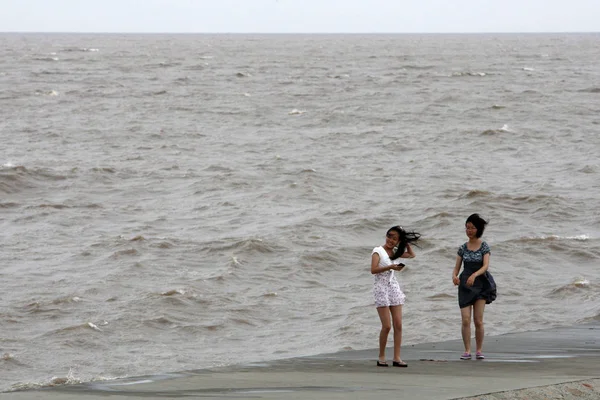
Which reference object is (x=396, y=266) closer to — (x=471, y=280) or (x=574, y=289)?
(x=471, y=280)

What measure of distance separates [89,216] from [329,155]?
11363mm

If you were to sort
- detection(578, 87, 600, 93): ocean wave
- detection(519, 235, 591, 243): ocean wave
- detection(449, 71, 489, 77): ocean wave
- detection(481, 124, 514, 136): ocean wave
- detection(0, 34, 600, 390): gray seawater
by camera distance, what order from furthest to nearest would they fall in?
detection(449, 71, 489, 77): ocean wave, detection(578, 87, 600, 93): ocean wave, detection(481, 124, 514, 136): ocean wave, detection(519, 235, 591, 243): ocean wave, detection(0, 34, 600, 390): gray seawater

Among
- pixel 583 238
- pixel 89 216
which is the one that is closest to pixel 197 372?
pixel 583 238

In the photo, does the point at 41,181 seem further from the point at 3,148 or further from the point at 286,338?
the point at 286,338

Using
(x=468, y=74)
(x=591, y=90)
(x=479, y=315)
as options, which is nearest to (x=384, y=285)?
(x=479, y=315)

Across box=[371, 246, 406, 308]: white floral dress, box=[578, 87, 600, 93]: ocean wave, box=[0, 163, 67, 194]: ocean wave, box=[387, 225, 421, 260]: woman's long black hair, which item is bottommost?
box=[371, 246, 406, 308]: white floral dress

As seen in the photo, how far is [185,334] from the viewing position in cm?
1455

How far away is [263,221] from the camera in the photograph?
2306 centimetres

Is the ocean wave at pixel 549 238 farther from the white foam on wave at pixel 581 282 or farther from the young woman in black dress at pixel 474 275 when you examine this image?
the young woman in black dress at pixel 474 275

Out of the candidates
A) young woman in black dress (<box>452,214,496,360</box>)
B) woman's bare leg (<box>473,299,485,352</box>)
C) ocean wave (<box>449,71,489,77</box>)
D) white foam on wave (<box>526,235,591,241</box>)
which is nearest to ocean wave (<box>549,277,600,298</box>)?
white foam on wave (<box>526,235,591,241</box>)

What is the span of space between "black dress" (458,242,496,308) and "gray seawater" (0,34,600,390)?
10.5 ft

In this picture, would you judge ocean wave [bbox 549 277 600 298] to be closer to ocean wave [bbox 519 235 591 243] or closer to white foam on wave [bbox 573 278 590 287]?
white foam on wave [bbox 573 278 590 287]

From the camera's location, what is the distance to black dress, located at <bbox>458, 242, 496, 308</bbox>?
10414 mm

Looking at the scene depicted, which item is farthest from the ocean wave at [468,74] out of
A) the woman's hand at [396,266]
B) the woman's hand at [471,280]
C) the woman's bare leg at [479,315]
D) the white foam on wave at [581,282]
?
the woman's hand at [396,266]
